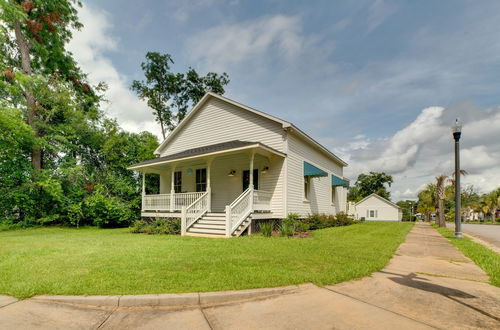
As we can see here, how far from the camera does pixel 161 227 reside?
11.4 metres

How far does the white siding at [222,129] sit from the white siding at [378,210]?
1361 inches

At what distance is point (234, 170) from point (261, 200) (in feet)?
9.28

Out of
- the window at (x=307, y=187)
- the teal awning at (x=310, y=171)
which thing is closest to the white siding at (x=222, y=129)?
the teal awning at (x=310, y=171)

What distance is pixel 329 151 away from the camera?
16844 millimetres

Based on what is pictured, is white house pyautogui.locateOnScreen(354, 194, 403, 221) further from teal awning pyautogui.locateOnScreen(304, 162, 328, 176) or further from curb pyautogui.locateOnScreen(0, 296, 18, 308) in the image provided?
curb pyautogui.locateOnScreen(0, 296, 18, 308)

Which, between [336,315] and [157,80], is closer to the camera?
[336,315]

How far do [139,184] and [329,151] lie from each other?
1326cm

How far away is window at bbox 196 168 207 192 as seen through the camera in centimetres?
1475

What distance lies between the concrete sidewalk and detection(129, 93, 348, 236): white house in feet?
20.9

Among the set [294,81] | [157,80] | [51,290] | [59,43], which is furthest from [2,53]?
[51,290]

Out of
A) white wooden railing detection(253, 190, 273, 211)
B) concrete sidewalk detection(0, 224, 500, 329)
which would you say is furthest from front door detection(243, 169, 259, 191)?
concrete sidewalk detection(0, 224, 500, 329)

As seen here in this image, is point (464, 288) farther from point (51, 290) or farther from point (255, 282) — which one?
point (51, 290)

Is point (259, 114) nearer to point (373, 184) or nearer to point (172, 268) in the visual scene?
point (172, 268)

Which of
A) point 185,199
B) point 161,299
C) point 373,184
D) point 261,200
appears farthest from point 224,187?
point 373,184
